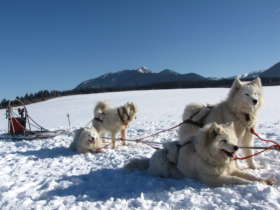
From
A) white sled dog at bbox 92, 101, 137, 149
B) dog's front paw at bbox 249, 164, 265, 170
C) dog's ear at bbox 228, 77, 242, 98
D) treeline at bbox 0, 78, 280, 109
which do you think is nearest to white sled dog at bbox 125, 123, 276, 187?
dog's front paw at bbox 249, 164, 265, 170

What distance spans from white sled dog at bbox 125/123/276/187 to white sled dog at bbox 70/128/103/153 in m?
3.57

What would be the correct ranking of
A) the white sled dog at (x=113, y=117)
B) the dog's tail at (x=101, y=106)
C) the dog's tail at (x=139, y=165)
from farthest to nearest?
the dog's tail at (x=101, y=106) → the white sled dog at (x=113, y=117) → the dog's tail at (x=139, y=165)

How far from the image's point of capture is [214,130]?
3.67 m

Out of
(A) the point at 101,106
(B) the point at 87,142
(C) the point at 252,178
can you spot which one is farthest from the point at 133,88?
(C) the point at 252,178

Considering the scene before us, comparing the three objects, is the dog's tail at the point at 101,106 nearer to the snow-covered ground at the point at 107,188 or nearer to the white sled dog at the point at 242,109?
the snow-covered ground at the point at 107,188

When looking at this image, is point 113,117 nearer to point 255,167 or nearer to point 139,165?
point 139,165

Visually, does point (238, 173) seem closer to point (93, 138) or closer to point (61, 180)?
point (61, 180)

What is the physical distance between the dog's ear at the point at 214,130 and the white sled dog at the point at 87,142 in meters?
4.35

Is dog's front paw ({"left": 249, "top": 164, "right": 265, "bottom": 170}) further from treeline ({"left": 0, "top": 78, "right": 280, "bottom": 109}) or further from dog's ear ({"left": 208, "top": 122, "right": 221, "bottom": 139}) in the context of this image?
treeline ({"left": 0, "top": 78, "right": 280, "bottom": 109})

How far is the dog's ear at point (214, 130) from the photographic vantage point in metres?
3.66

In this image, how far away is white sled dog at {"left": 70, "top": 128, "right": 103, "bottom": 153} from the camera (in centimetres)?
725

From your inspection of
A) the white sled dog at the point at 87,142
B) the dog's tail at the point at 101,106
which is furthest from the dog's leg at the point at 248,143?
the dog's tail at the point at 101,106

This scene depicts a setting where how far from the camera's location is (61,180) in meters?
4.70

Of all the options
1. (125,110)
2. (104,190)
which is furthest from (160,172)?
(125,110)
